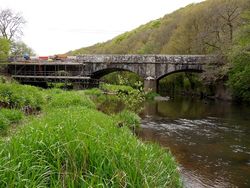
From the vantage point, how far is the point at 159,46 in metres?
69.0

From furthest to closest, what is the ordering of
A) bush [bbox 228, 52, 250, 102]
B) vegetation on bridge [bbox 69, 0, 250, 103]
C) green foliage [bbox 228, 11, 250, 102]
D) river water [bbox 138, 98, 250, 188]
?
vegetation on bridge [bbox 69, 0, 250, 103]
bush [bbox 228, 52, 250, 102]
green foliage [bbox 228, 11, 250, 102]
river water [bbox 138, 98, 250, 188]

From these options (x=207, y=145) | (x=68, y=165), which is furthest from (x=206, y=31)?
(x=68, y=165)

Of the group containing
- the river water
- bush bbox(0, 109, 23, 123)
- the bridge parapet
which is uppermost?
the bridge parapet

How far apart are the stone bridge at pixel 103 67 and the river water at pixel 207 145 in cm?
2244

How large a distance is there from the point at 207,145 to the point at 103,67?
3718cm

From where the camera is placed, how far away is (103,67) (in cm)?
5200

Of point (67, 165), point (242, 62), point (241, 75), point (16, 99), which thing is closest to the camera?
point (67, 165)

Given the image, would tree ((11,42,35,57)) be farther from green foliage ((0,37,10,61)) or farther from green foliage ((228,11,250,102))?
green foliage ((228,11,250,102))

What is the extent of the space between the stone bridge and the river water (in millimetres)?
22444

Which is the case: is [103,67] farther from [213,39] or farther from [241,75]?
[241,75]

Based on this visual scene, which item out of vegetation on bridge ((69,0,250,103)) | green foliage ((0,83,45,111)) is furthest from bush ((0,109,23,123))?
vegetation on bridge ((69,0,250,103))

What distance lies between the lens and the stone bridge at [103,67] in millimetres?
47791

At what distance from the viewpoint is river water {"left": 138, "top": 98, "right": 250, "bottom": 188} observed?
1099cm

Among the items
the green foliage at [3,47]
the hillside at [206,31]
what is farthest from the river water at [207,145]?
the green foliage at [3,47]
